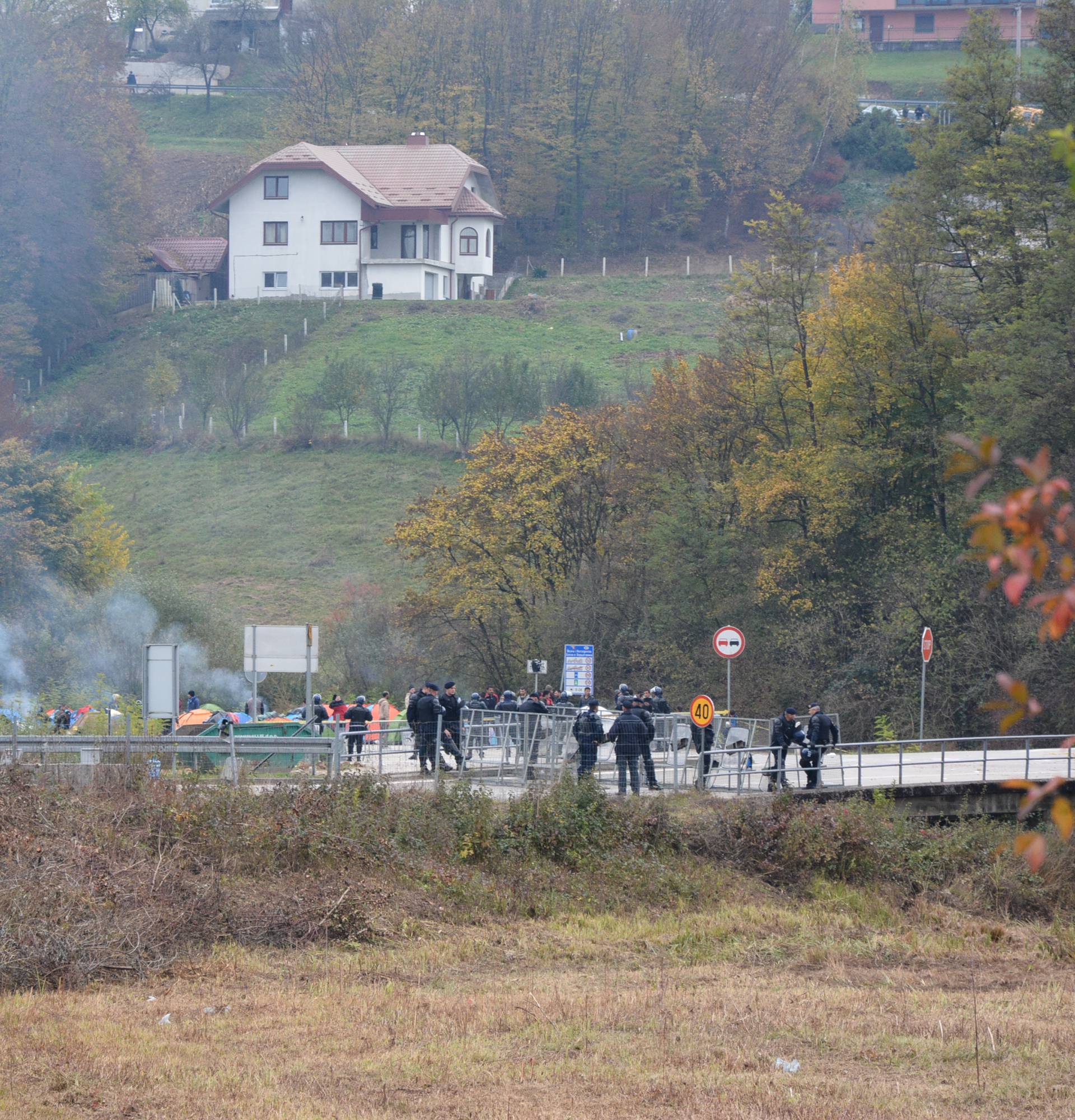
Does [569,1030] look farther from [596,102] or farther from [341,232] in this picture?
[596,102]

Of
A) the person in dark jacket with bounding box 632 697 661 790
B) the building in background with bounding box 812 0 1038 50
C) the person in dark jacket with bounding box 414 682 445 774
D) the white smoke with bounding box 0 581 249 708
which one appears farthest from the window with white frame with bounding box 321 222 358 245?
the person in dark jacket with bounding box 632 697 661 790

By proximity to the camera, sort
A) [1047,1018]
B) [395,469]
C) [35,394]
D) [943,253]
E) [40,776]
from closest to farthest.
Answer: [1047,1018]
[40,776]
[943,253]
[395,469]
[35,394]

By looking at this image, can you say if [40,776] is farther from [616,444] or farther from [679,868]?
[616,444]

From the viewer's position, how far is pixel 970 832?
22906 millimetres

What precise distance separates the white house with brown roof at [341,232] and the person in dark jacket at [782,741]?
7003cm

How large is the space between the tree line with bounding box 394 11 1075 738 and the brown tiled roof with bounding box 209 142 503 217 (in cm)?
4902

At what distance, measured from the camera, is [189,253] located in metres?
100

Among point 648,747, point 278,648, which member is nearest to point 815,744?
point 648,747

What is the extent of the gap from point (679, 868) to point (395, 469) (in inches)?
1936

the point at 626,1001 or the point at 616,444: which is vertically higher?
the point at 616,444

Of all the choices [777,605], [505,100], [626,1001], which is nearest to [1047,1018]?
[626,1001]

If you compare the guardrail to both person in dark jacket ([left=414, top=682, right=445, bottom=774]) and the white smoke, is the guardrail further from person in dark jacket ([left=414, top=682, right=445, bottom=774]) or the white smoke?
the white smoke

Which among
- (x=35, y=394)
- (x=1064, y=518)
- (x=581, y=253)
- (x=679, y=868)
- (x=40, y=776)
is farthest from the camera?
(x=581, y=253)

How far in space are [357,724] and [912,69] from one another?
129204mm
